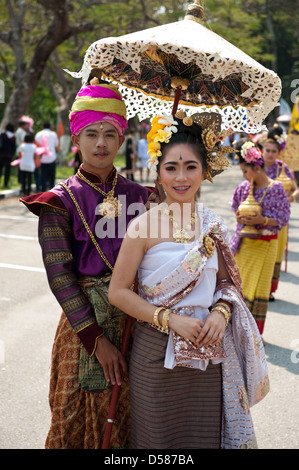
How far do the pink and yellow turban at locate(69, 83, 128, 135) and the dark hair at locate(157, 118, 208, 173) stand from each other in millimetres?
326

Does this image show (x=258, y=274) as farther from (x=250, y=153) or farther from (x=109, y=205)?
(x=109, y=205)

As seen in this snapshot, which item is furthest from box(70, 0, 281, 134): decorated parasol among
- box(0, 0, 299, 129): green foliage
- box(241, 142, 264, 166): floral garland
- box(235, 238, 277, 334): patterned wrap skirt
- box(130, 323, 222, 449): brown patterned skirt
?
box(0, 0, 299, 129): green foliage

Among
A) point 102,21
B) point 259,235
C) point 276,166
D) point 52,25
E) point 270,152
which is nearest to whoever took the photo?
point 259,235

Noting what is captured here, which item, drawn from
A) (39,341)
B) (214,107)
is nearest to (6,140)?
(39,341)

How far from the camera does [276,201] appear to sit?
468cm

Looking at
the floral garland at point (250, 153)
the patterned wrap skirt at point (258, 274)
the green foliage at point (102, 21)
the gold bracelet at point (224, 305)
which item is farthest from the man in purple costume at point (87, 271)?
the green foliage at point (102, 21)

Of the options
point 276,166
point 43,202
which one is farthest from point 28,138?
point 43,202

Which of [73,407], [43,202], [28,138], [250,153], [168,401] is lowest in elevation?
[73,407]

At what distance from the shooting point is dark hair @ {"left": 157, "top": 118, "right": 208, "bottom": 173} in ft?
7.50

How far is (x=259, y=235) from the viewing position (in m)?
4.80

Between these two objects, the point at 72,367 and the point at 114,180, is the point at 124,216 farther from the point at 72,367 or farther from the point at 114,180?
the point at 72,367

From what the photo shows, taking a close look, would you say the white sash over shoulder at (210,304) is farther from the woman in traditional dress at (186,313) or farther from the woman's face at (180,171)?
the woman's face at (180,171)

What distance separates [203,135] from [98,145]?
1.61ft

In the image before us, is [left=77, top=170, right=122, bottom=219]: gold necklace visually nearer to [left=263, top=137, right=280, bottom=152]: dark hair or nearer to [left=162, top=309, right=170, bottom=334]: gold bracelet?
[left=162, top=309, right=170, bottom=334]: gold bracelet
